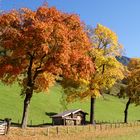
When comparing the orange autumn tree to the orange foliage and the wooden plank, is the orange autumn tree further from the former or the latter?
the wooden plank

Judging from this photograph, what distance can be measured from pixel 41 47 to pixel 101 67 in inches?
873

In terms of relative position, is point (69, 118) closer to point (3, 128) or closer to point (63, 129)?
point (63, 129)

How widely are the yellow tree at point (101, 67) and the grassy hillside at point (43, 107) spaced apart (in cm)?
417

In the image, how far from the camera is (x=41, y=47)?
5041 cm

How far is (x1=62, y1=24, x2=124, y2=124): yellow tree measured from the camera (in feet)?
226

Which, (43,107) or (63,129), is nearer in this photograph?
(63,129)

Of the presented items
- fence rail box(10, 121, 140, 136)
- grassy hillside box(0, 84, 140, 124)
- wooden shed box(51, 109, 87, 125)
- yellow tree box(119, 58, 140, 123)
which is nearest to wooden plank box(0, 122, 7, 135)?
fence rail box(10, 121, 140, 136)

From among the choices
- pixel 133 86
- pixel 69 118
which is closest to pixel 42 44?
pixel 69 118

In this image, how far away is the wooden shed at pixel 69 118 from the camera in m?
88.7

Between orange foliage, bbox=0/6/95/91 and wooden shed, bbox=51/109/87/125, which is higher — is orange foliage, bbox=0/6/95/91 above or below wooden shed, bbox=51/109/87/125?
above

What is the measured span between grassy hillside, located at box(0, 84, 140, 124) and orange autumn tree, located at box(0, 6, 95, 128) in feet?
65.5

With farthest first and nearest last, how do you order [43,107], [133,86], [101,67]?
[43,107]
[133,86]
[101,67]

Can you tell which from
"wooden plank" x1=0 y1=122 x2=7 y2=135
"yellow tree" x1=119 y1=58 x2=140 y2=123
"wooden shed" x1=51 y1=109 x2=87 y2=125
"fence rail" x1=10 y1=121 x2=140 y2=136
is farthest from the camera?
"wooden shed" x1=51 y1=109 x2=87 y2=125

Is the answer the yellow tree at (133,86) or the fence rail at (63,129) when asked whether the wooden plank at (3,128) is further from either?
the yellow tree at (133,86)
